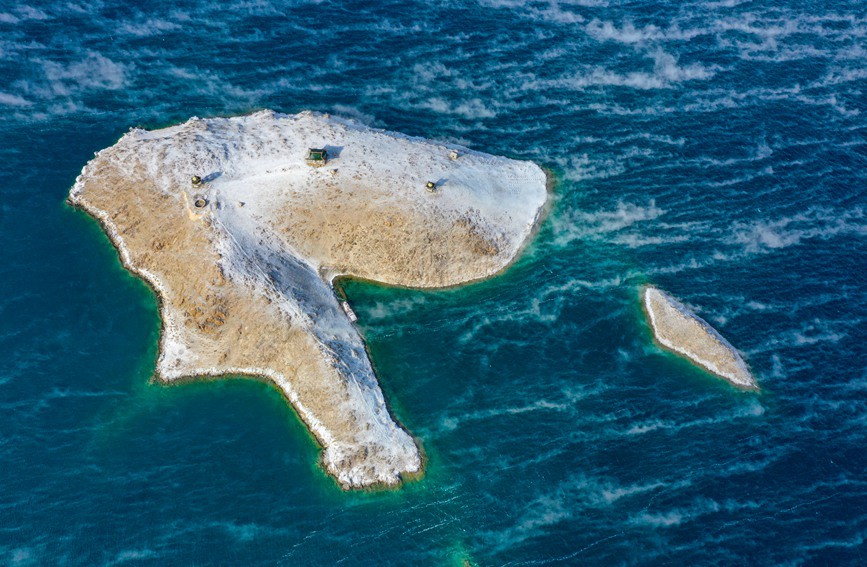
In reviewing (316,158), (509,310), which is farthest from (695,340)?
(316,158)

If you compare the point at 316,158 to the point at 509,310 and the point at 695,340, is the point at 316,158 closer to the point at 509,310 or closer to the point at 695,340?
the point at 509,310

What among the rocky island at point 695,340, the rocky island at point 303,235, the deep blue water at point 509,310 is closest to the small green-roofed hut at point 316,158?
the rocky island at point 303,235

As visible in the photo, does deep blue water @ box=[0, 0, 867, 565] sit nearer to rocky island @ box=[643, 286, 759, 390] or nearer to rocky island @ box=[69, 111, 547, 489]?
rocky island @ box=[643, 286, 759, 390]

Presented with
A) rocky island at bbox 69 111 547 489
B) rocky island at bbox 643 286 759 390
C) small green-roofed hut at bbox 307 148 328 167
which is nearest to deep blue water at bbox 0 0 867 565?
rocky island at bbox 643 286 759 390

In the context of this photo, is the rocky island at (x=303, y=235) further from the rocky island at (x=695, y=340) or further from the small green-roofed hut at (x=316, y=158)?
the rocky island at (x=695, y=340)

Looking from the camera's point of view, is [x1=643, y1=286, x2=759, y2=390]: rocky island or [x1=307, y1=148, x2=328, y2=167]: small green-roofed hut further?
[x1=307, y1=148, x2=328, y2=167]: small green-roofed hut

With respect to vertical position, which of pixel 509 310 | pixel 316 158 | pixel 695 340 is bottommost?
pixel 509 310
